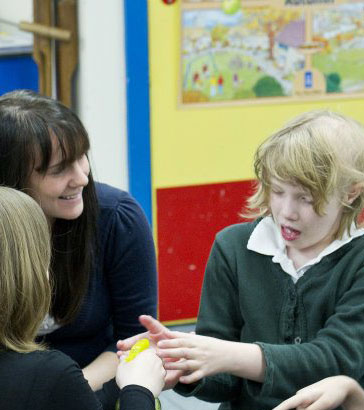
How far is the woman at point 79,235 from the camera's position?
1.70 m

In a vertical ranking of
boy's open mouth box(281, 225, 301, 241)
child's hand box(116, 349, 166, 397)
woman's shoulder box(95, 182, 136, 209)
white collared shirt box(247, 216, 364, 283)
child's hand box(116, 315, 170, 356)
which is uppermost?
woman's shoulder box(95, 182, 136, 209)

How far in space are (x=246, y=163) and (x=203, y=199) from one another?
0.23 m

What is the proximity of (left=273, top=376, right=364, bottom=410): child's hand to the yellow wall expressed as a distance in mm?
1885

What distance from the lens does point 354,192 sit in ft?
5.24

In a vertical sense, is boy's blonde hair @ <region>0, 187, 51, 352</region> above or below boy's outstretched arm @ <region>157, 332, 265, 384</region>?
above

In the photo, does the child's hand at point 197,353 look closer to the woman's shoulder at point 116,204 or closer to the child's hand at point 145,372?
the child's hand at point 145,372

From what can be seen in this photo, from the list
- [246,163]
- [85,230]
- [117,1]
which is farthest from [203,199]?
[85,230]

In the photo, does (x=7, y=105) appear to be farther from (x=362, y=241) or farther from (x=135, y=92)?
(x=135, y=92)

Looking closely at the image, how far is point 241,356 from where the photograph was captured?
1.50 m

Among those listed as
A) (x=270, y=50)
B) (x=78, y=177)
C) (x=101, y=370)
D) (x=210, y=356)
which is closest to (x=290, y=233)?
(x=210, y=356)

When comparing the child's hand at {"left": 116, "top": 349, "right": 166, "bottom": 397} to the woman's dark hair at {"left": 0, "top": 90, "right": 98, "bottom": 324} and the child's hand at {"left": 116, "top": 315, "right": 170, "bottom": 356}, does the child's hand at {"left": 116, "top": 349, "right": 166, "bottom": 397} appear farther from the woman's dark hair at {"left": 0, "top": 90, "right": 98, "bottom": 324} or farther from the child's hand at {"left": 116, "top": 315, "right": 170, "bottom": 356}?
the woman's dark hair at {"left": 0, "top": 90, "right": 98, "bottom": 324}

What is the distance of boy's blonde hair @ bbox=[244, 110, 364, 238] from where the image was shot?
5.06ft

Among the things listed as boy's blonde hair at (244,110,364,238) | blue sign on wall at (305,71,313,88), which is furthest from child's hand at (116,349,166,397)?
blue sign on wall at (305,71,313,88)

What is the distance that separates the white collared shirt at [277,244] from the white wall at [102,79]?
5.37 feet
